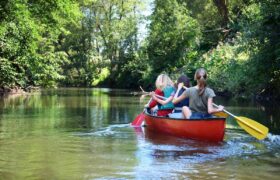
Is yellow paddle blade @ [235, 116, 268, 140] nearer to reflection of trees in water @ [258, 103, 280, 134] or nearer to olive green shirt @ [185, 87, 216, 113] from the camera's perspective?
olive green shirt @ [185, 87, 216, 113]

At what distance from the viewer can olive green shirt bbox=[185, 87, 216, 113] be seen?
32.5 ft

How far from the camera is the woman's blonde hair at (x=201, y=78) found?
9.43 metres

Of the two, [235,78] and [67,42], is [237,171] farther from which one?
[67,42]

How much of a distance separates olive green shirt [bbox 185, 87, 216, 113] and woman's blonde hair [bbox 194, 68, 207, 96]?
3.7 inches

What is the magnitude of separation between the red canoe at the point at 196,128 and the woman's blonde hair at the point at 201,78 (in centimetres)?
70

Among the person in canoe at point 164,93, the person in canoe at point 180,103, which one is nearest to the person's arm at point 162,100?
the person in canoe at point 164,93

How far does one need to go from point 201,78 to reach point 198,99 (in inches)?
27.0

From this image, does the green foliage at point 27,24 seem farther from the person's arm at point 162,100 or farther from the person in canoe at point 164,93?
the person's arm at point 162,100

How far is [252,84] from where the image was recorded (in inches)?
770

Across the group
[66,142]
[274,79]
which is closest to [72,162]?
[66,142]

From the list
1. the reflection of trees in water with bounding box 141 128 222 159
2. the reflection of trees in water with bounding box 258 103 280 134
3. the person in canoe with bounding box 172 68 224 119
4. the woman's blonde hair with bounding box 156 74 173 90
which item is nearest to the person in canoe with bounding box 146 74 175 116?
the woman's blonde hair with bounding box 156 74 173 90

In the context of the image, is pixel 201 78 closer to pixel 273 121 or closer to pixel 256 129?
pixel 256 129

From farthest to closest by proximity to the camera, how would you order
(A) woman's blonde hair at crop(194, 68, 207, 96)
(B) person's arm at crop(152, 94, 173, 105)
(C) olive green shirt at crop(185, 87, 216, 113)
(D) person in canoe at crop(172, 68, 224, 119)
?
(B) person's arm at crop(152, 94, 173, 105) → (C) olive green shirt at crop(185, 87, 216, 113) → (D) person in canoe at crop(172, 68, 224, 119) → (A) woman's blonde hair at crop(194, 68, 207, 96)

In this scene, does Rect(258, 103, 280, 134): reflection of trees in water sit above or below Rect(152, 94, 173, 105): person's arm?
below
